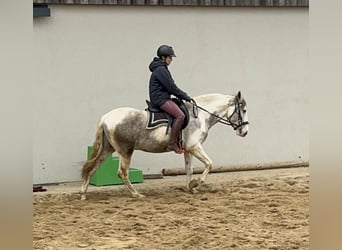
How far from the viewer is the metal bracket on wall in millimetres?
10289

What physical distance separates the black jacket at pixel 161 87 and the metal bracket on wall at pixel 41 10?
242 centimetres

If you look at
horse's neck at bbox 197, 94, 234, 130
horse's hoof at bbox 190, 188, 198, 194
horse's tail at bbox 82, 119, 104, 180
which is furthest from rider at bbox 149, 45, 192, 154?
horse's tail at bbox 82, 119, 104, 180

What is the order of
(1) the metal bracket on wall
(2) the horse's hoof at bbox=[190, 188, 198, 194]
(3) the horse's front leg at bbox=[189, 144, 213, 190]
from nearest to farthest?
1. (3) the horse's front leg at bbox=[189, 144, 213, 190]
2. (2) the horse's hoof at bbox=[190, 188, 198, 194]
3. (1) the metal bracket on wall

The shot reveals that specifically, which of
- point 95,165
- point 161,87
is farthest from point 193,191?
point 161,87

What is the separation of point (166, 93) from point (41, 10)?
278cm

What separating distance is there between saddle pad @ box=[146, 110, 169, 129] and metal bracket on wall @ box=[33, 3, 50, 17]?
2.71m

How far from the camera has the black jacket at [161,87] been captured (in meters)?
8.93

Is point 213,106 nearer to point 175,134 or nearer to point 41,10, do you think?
point 175,134

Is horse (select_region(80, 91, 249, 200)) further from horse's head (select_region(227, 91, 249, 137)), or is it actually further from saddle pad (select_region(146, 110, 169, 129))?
horse's head (select_region(227, 91, 249, 137))

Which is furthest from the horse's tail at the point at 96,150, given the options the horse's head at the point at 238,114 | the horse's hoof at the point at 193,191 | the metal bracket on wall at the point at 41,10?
the metal bracket on wall at the point at 41,10
